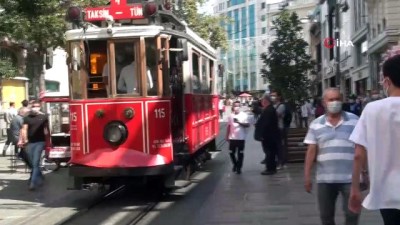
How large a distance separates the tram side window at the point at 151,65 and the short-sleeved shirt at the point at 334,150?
5.12m

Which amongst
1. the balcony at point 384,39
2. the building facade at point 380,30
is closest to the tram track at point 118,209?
the building facade at point 380,30

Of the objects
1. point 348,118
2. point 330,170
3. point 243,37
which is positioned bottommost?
point 330,170

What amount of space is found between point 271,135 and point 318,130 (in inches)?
334

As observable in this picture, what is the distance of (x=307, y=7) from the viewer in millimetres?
107188

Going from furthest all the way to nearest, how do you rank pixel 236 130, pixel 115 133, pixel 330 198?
pixel 236 130, pixel 115 133, pixel 330 198

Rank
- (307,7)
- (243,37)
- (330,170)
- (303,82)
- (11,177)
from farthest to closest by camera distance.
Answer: (243,37) < (307,7) < (303,82) < (11,177) < (330,170)

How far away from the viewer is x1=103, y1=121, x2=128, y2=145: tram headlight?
11148 mm

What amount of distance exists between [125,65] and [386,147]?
7530 mm

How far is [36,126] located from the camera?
1312 cm

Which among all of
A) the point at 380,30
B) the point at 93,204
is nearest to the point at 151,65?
the point at 93,204

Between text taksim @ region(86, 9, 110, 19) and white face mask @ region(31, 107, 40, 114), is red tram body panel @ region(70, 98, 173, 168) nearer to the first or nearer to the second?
text taksim @ region(86, 9, 110, 19)

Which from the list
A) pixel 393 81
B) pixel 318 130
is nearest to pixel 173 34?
pixel 318 130

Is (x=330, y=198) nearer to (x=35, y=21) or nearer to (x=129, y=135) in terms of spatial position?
(x=129, y=135)

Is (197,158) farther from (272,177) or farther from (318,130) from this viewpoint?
(318,130)
